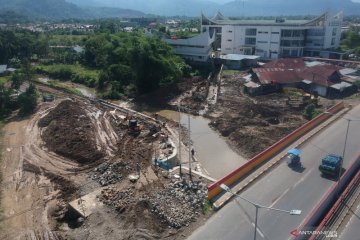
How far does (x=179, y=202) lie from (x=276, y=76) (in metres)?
36.4

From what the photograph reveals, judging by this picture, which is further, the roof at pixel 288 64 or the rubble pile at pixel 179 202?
the roof at pixel 288 64

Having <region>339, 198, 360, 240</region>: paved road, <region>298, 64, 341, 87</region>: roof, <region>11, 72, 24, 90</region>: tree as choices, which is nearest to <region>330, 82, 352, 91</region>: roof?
<region>298, 64, 341, 87</region>: roof

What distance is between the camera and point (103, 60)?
69688mm

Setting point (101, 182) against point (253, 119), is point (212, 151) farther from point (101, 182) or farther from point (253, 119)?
point (101, 182)

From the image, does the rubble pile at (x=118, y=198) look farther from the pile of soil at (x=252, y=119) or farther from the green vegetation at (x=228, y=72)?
the green vegetation at (x=228, y=72)

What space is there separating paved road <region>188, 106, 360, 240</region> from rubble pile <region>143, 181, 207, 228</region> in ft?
4.66

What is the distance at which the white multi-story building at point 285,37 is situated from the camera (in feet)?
233

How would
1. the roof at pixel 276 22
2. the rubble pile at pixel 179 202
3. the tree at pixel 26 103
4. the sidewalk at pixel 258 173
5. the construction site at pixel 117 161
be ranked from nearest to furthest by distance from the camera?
the rubble pile at pixel 179 202 → the construction site at pixel 117 161 → the sidewalk at pixel 258 173 → the tree at pixel 26 103 → the roof at pixel 276 22

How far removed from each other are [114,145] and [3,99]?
22084 millimetres

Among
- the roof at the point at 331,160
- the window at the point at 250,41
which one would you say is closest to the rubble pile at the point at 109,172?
the roof at the point at 331,160

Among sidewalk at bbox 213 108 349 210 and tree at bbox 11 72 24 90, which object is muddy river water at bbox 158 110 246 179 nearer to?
sidewalk at bbox 213 108 349 210

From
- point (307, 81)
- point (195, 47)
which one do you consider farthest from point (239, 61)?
point (307, 81)

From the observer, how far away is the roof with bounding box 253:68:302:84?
51.1 m

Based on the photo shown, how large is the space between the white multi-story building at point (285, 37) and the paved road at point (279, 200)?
45.7 metres
